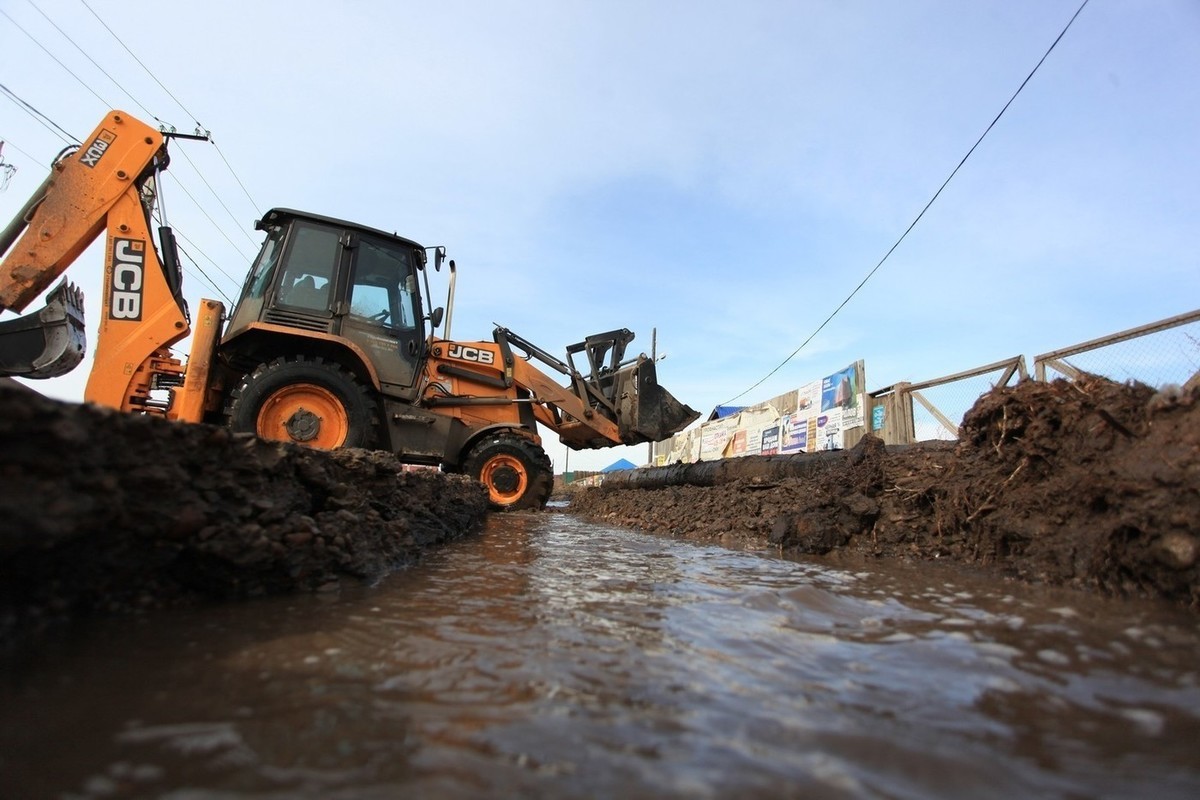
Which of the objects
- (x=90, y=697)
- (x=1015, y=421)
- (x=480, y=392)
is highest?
(x=480, y=392)

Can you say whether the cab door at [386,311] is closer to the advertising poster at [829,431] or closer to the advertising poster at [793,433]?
the advertising poster at [829,431]

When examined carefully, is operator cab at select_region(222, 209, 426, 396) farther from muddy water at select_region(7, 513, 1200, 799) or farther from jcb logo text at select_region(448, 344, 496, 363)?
muddy water at select_region(7, 513, 1200, 799)

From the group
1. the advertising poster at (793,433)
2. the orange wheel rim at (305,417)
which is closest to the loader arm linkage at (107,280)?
the orange wheel rim at (305,417)

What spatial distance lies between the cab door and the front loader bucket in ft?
12.2

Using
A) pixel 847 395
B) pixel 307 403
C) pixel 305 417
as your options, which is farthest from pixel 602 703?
pixel 847 395

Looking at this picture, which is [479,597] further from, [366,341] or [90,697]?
[366,341]

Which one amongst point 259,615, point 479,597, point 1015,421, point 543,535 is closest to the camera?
point 259,615

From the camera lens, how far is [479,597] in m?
2.79

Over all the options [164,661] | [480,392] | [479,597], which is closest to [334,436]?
[480,392]

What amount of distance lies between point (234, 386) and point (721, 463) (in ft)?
21.5

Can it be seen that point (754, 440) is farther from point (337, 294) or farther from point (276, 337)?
point (276, 337)

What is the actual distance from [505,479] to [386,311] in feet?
9.50

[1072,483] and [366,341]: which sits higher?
[366,341]

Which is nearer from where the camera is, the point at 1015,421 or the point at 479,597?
the point at 479,597
